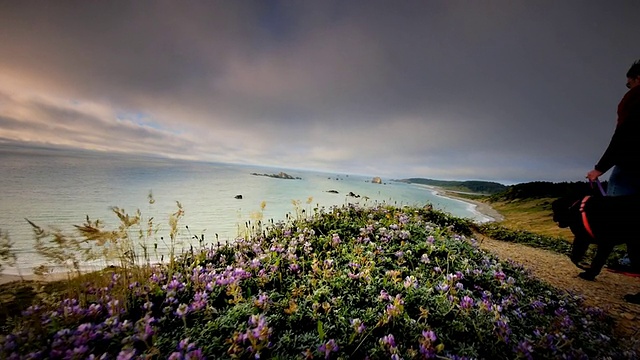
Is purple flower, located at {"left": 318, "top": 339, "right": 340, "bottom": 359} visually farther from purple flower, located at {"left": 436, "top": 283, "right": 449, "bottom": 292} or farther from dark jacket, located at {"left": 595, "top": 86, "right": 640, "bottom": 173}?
dark jacket, located at {"left": 595, "top": 86, "right": 640, "bottom": 173}

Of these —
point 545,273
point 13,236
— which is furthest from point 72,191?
point 545,273

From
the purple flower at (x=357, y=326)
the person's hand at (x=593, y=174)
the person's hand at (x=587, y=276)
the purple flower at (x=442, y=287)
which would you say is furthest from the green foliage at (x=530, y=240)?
the purple flower at (x=357, y=326)

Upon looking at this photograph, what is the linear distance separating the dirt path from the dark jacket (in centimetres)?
213

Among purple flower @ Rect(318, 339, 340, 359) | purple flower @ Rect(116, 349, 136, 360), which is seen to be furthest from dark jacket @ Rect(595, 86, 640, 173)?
purple flower @ Rect(116, 349, 136, 360)

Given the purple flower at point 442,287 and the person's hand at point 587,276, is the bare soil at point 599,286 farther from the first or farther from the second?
the purple flower at point 442,287

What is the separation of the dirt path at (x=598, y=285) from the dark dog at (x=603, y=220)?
66 centimetres

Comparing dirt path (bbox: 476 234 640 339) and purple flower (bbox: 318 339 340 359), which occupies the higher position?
purple flower (bbox: 318 339 340 359)

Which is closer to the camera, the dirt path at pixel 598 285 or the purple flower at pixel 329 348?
the purple flower at pixel 329 348

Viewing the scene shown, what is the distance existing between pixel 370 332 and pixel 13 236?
12.2 meters

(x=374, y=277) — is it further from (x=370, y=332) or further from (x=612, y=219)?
(x=612, y=219)

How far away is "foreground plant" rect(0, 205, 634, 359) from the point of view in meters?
2.09

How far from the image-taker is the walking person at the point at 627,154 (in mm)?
3469

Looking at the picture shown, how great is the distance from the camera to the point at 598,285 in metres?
4.59

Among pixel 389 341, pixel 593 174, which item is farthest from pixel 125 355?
pixel 593 174
